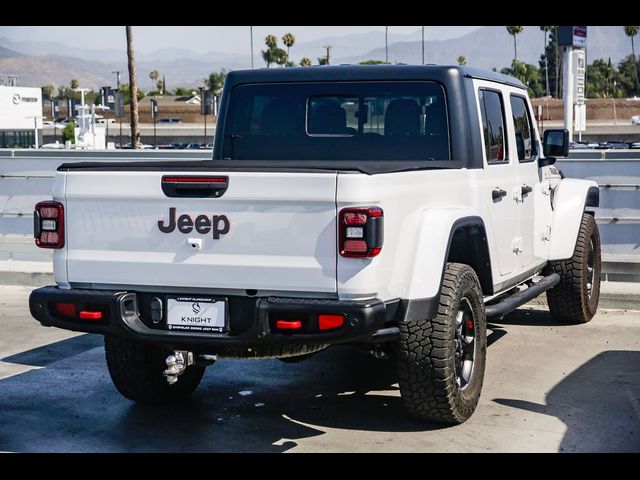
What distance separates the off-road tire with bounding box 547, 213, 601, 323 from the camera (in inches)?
358

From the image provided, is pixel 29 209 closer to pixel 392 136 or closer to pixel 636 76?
pixel 392 136

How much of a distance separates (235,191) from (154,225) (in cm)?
52

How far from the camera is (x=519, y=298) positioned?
7.41 meters

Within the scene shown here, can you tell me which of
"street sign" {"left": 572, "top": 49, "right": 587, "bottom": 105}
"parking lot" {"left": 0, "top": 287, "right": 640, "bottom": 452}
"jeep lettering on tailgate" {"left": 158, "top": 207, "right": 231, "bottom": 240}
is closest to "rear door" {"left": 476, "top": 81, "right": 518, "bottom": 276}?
"parking lot" {"left": 0, "top": 287, "right": 640, "bottom": 452}

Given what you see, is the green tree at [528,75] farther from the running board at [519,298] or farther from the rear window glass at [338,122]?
the rear window glass at [338,122]

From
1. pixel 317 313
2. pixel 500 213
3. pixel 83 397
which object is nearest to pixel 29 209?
pixel 83 397

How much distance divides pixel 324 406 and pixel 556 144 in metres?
2.97

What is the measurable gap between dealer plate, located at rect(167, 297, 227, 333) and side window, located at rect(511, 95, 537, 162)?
313 cm

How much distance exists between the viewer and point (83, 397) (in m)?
7.01

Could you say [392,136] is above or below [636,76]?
below

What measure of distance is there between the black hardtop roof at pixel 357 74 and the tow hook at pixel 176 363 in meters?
2.34

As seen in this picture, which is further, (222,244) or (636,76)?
(636,76)

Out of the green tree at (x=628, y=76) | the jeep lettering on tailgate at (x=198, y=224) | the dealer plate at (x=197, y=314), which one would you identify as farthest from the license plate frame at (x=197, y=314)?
the green tree at (x=628, y=76)

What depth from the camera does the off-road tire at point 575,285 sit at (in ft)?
29.9
